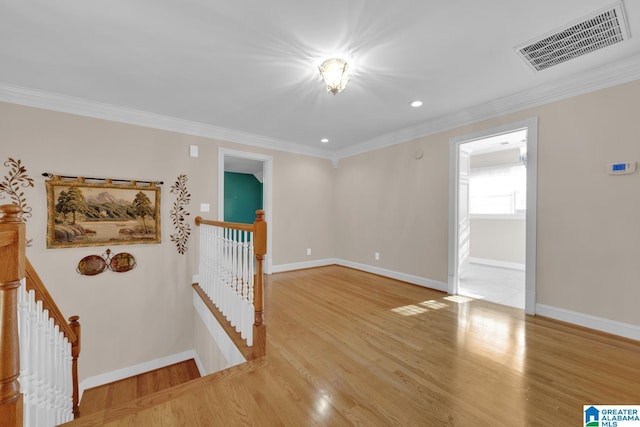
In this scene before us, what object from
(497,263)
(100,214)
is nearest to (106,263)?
(100,214)

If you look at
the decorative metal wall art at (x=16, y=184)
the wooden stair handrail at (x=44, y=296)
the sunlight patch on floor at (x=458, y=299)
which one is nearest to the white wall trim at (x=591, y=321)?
the sunlight patch on floor at (x=458, y=299)

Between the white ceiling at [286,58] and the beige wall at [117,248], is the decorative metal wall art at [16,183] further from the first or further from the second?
the white ceiling at [286,58]

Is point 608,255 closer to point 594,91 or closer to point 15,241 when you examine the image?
point 594,91

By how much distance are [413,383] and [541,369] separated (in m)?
0.97

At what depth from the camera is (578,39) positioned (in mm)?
1927

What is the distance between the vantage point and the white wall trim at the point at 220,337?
2174mm

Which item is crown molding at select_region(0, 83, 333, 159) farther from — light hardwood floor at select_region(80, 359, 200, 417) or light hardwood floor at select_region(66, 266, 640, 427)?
light hardwood floor at select_region(80, 359, 200, 417)

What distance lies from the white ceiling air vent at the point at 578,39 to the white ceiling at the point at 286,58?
0.22 feet

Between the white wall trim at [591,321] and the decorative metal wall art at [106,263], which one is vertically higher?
the decorative metal wall art at [106,263]

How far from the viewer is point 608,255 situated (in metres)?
2.34

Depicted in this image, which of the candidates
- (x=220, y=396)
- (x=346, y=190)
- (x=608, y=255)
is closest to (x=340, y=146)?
(x=346, y=190)

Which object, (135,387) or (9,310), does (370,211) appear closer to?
(135,387)

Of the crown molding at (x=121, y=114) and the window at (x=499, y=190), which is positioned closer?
the crown molding at (x=121, y=114)

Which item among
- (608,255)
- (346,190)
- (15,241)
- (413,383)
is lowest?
(413,383)
